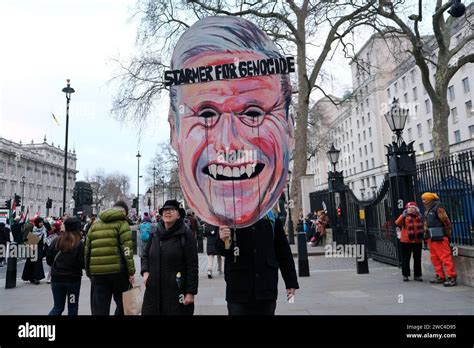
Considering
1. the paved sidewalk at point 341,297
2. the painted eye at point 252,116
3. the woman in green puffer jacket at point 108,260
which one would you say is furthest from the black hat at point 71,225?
the painted eye at point 252,116

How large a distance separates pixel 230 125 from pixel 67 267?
353 centimetres

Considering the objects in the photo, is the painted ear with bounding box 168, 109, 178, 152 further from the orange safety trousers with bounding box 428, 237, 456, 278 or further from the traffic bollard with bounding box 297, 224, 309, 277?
the traffic bollard with bounding box 297, 224, 309, 277

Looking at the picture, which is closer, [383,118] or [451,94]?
[451,94]

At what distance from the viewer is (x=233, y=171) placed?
2998 mm

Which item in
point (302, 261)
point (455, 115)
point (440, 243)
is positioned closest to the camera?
point (440, 243)

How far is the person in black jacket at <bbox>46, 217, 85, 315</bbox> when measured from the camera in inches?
196

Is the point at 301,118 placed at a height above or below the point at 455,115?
below

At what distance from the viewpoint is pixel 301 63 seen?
23.3m

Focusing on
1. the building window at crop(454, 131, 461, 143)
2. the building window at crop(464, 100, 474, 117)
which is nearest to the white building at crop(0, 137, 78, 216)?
the building window at crop(454, 131, 461, 143)

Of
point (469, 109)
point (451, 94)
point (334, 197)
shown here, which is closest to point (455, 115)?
point (469, 109)

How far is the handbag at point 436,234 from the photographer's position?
7.52 metres

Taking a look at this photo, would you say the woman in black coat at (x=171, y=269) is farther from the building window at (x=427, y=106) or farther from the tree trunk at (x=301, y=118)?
the building window at (x=427, y=106)

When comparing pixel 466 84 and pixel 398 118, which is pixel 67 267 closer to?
pixel 398 118

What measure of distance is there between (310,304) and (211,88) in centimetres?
498
